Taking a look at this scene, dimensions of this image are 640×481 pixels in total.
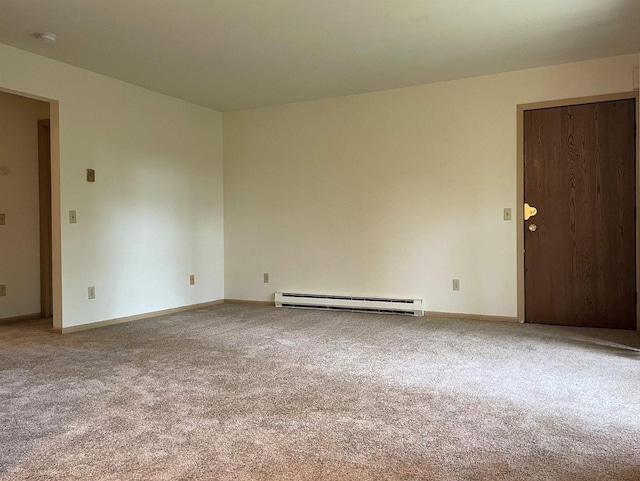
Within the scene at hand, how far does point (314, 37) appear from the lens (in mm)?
3842

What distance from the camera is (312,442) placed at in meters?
1.99

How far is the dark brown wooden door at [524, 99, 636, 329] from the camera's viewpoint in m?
4.42

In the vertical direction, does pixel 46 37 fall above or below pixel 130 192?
above

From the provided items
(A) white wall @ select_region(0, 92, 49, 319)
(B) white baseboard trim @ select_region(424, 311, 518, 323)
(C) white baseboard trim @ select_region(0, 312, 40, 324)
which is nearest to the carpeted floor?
(B) white baseboard trim @ select_region(424, 311, 518, 323)

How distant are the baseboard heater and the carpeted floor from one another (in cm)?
92

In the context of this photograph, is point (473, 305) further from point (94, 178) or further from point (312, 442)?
point (94, 178)

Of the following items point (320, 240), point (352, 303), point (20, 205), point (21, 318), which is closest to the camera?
point (21, 318)

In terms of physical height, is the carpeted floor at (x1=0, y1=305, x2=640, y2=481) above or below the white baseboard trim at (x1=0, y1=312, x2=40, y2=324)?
below

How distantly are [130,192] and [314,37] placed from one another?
250cm

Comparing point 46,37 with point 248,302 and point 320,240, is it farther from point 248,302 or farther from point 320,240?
point 248,302

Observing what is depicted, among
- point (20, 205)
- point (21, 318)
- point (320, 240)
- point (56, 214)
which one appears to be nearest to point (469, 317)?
point (320, 240)

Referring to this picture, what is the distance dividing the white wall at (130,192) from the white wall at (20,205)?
1174 millimetres

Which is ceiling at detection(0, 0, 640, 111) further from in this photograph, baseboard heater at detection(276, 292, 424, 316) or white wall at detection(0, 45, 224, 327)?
baseboard heater at detection(276, 292, 424, 316)

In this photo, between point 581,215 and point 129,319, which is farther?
point 129,319
